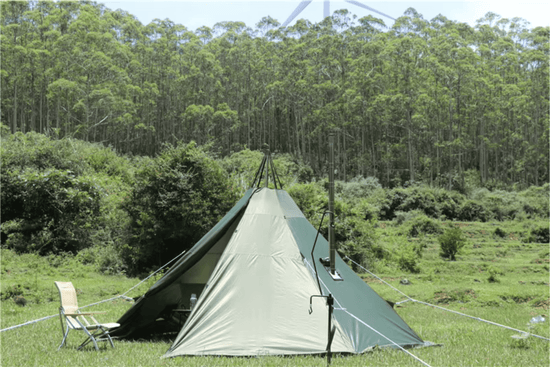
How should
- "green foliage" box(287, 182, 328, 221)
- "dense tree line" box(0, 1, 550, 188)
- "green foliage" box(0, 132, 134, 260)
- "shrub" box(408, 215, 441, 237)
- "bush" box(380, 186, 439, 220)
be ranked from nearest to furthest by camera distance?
"green foliage" box(287, 182, 328, 221), "green foliage" box(0, 132, 134, 260), "shrub" box(408, 215, 441, 237), "bush" box(380, 186, 439, 220), "dense tree line" box(0, 1, 550, 188)

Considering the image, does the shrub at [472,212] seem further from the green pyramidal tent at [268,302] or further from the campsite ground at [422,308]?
the green pyramidal tent at [268,302]

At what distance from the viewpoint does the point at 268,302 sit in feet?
24.1

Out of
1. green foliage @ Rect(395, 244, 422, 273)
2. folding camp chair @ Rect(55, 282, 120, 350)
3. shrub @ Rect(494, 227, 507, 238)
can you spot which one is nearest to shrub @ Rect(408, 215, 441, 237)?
shrub @ Rect(494, 227, 507, 238)

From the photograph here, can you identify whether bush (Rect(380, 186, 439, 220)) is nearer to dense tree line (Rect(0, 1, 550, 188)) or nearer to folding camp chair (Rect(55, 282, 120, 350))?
dense tree line (Rect(0, 1, 550, 188))

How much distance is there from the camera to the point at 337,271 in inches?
324

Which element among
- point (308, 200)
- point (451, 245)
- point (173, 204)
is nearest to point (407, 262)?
point (451, 245)


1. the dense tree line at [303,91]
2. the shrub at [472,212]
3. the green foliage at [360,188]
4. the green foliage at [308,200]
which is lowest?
the shrub at [472,212]

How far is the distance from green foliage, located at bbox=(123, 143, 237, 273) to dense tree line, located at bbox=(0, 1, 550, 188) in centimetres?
3042

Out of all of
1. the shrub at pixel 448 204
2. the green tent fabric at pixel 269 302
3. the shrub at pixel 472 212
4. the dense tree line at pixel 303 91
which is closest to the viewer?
the green tent fabric at pixel 269 302

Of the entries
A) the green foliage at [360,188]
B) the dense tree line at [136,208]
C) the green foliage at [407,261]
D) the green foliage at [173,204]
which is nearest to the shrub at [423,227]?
the dense tree line at [136,208]

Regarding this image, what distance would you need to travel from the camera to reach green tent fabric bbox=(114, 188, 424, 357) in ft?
22.9

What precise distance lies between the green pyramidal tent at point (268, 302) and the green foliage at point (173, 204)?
23.3ft

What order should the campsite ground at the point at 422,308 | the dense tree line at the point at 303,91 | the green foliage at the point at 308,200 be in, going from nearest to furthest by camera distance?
the campsite ground at the point at 422,308, the green foliage at the point at 308,200, the dense tree line at the point at 303,91

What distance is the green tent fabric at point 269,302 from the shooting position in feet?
22.9
